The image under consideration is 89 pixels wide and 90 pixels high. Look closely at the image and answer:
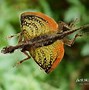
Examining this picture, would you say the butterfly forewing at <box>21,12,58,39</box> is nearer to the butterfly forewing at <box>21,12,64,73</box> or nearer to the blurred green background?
the butterfly forewing at <box>21,12,64,73</box>

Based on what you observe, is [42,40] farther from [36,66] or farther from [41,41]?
[36,66]

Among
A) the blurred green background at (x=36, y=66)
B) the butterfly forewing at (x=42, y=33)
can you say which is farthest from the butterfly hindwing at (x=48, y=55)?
the blurred green background at (x=36, y=66)

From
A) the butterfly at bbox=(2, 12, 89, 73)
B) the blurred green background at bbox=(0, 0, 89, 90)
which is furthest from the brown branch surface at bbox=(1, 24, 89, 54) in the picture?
the blurred green background at bbox=(0, 0, 89, 90)

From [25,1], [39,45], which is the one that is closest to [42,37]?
[39,45]

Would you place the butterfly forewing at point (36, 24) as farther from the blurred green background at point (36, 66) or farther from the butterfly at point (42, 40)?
the blurred green background at point (36, 66)

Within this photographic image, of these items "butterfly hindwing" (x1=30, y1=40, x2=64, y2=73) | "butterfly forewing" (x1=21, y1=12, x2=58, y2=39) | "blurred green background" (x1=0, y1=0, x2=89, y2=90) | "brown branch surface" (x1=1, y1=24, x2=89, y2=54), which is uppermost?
"butterfly forewing" (x1=21, y1=12, x2=58, y2=39)

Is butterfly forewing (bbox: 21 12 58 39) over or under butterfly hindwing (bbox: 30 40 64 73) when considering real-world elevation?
over

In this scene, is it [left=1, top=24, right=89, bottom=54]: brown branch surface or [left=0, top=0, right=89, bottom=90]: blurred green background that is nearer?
[left=1, top=24, right=89, bottom=54]: brown branch surface

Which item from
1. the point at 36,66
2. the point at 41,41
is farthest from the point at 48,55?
the point at 36,66
